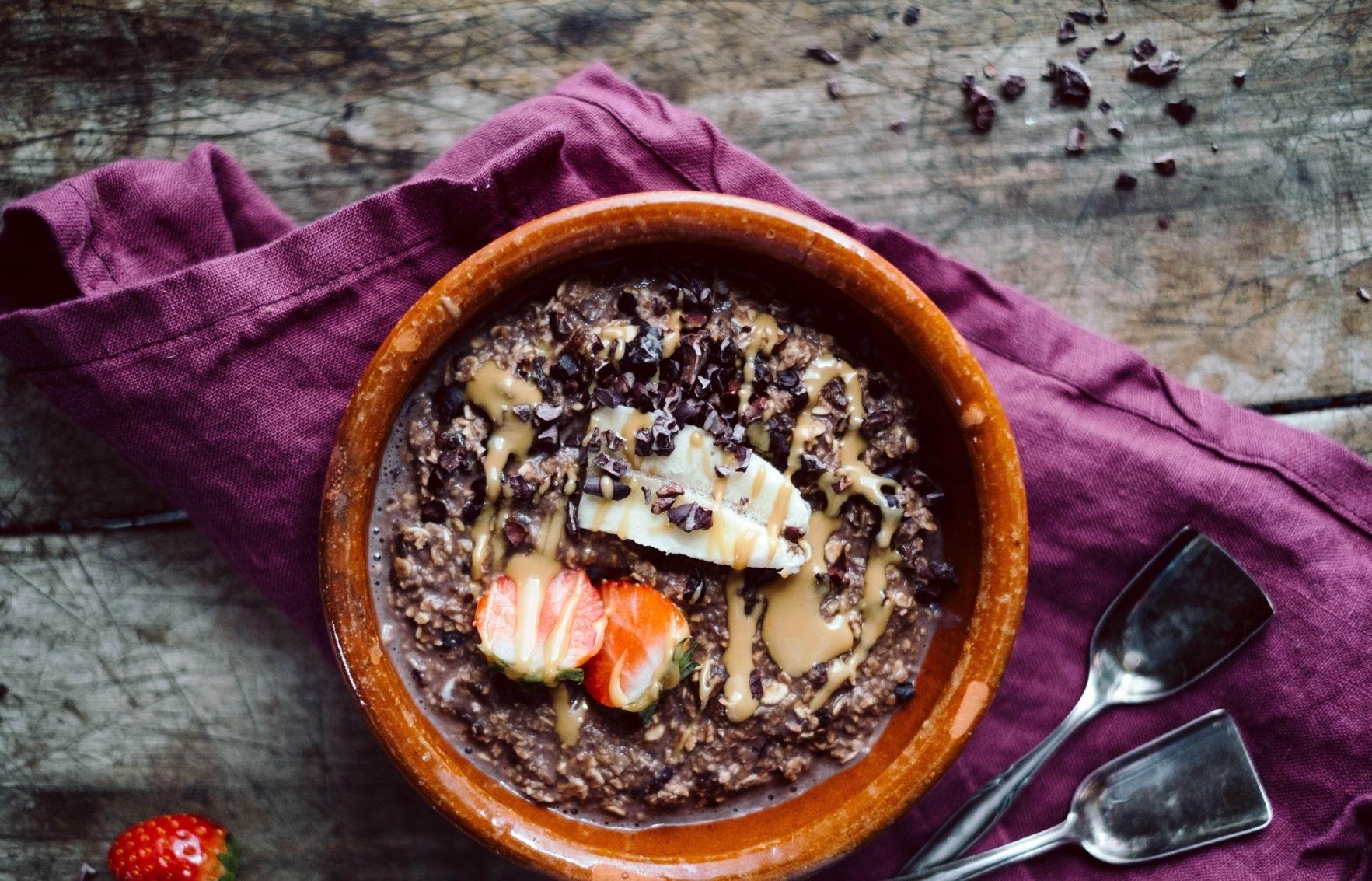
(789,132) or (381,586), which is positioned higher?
(789,132)

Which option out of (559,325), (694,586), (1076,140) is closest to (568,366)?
(559,325)

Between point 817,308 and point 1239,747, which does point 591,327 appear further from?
point 1239,747

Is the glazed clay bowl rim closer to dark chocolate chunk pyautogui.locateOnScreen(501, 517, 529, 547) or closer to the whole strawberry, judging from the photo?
dark chocolate chunk pyautogui.locateOnScreen(501, 517, 529, 547)

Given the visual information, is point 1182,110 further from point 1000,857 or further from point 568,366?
point 1000,857

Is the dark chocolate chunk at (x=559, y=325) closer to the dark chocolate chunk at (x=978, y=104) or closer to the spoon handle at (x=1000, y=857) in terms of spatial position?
the dark chocolate chunk at (x=978, y=104)

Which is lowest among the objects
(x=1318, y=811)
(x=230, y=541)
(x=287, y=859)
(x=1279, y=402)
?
(x=287, y=859)

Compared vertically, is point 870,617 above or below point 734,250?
below

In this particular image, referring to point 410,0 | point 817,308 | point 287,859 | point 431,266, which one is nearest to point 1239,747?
point 817,308
